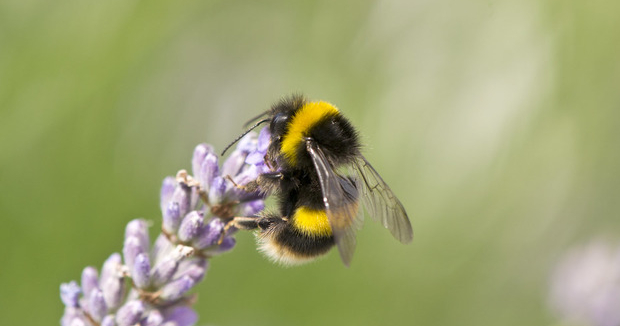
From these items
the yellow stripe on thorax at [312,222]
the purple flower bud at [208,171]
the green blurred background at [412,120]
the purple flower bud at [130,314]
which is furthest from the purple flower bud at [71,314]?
the green blurred background at [412,120]

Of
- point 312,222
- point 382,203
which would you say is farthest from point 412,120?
point 312,222

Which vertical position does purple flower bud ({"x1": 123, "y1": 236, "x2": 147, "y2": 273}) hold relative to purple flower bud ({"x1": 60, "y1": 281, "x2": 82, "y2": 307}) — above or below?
above

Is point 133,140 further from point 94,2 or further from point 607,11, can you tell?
point 607,11

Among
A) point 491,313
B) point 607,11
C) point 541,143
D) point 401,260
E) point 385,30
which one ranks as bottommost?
point 491,313

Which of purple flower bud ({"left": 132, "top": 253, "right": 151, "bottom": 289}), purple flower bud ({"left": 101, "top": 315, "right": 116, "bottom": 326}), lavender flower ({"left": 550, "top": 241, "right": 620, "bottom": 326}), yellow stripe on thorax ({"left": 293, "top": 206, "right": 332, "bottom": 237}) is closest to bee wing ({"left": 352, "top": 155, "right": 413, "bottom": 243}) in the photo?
yellow stripe on thorax ({"left": 293, "top": 206, "right": 332, "bottom": 237})

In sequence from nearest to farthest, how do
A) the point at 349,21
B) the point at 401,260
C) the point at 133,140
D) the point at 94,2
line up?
the point at 94,2
the point at 133,140
the point at 401,260
the point at 349,21

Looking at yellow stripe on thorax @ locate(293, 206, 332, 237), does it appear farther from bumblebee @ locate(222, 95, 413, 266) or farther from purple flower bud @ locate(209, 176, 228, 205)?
purple flower bud @ locate(209, 176, 228, 205)

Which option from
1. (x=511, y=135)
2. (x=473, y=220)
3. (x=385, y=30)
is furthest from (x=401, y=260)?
(x=385, y=30)

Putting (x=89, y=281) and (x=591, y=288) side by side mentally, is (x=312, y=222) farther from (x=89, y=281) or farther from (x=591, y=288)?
(x=591, y=288)
